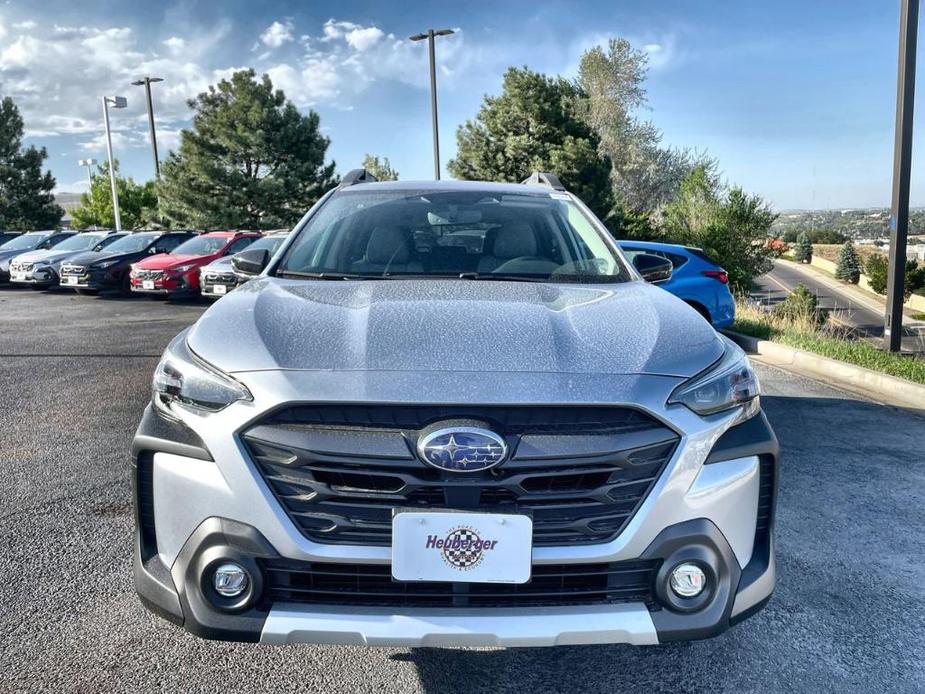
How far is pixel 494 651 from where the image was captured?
8.53 feet

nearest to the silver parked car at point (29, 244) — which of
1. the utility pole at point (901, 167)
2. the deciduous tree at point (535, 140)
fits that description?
the deciduous tree at point (535, 140)

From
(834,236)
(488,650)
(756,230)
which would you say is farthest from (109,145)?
(834,236)

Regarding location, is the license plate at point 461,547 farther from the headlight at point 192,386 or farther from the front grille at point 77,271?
the front grille at point 77,271

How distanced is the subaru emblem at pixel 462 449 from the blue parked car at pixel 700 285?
24.0ft

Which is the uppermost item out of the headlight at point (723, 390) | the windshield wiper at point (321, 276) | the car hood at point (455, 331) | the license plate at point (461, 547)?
the windshield wiper at point (321, 276)

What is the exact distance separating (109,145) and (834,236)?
3525 inches

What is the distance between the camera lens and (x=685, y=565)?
1995 millimetres

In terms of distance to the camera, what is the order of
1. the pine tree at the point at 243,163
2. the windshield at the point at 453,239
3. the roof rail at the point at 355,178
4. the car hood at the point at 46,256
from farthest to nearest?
1. the pine tree at the point at 243,163
2. the car hood at the point at 46,256
3. the roof rail at the point at 355,178
4. the windshield at the point at 453,239

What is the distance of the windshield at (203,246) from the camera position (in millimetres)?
15953

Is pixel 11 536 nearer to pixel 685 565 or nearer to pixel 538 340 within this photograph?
pixel 538 340

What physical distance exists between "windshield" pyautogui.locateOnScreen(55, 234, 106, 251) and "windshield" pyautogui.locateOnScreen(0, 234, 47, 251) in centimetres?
241

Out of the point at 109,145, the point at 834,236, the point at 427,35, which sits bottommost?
the point at 834,236

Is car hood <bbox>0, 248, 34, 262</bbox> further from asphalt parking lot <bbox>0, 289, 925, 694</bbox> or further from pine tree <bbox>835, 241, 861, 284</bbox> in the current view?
pine tree <bbox>835, 241, 861, 284</bbox>

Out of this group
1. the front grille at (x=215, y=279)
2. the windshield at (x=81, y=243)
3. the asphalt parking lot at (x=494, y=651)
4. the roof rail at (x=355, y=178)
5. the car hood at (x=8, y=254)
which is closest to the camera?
the asphalt parking lot at (x=494, y=651)
